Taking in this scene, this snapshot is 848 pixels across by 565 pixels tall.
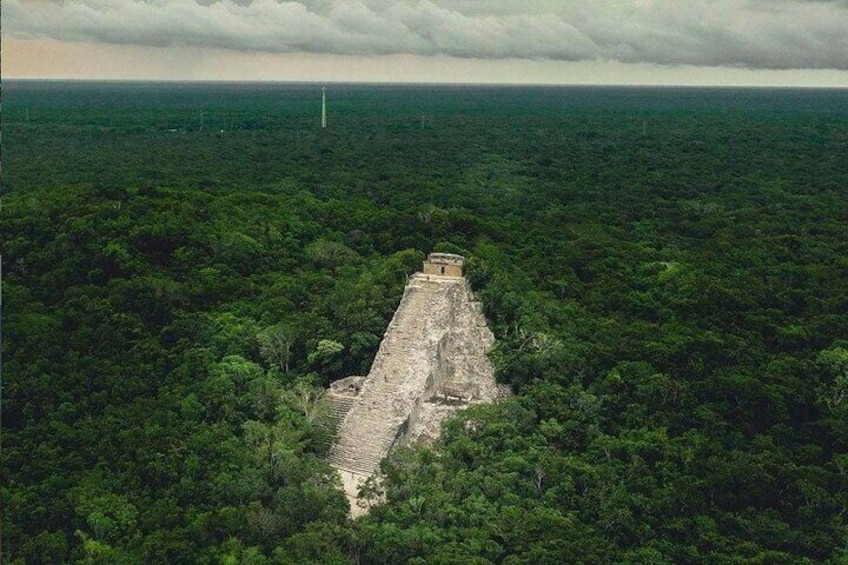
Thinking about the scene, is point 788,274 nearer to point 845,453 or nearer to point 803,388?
point 803,388

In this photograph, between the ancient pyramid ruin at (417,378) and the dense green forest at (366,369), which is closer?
the dense green forest at (366,369)

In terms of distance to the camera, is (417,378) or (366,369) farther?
(366,369)

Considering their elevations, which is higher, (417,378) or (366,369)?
(417,378)

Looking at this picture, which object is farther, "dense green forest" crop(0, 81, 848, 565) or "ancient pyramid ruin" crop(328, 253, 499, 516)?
"ancient pyramid ruin" crop(328, 253, 499, 516)
